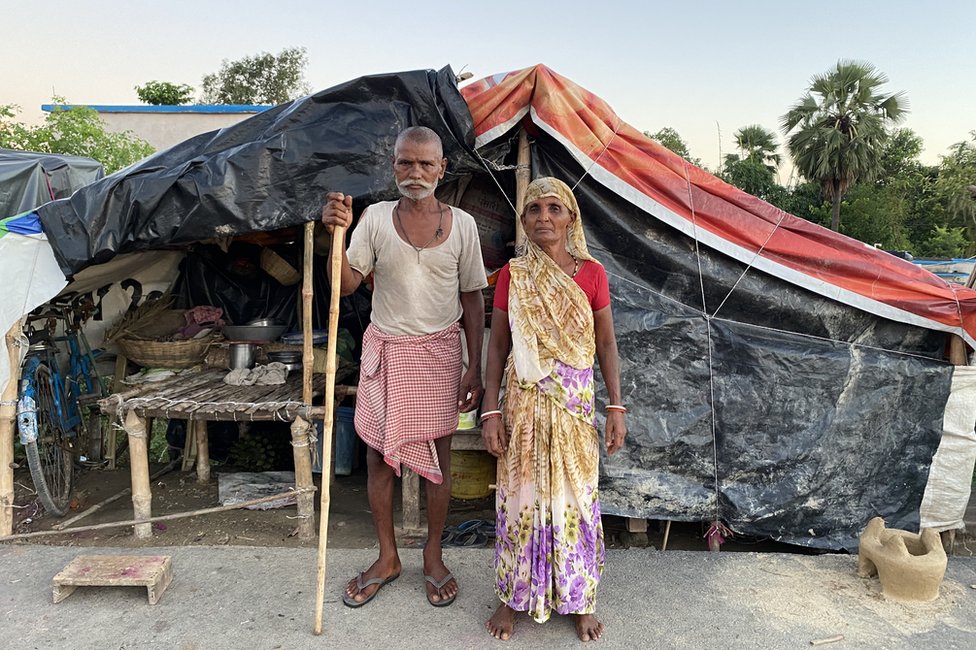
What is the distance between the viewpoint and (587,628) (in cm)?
254

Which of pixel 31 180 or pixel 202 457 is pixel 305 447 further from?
pixel 31 180

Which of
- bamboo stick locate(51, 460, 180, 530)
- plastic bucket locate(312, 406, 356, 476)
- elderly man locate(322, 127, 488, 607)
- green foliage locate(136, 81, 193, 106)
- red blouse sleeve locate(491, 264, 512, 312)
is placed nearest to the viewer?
red blouse sleeve locate(491, 264, 512, 312)

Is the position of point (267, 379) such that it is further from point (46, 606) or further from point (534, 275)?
point (534, 275)

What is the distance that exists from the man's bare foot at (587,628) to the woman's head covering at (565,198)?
1487 mm

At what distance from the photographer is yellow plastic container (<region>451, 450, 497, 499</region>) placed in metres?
4.13

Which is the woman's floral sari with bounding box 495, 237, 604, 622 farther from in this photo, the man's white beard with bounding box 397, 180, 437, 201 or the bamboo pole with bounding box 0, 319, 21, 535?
the bamboo pole with bounding box 0, 319, 21, 535

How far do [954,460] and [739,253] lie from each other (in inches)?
66.7

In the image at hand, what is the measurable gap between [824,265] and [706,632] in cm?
208

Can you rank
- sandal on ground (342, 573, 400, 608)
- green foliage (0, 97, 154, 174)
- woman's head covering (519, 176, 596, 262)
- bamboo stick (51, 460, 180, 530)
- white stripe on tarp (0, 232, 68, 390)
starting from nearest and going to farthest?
woman's head covering (519, 176, 596, 262) → sandal on ground (342, 573, 400, 608) → white stripe on tarp (0, 232, 68, 390) → bamboo stick (51, 460, 180, 530) → green foliage (0, 97, 154, 174)

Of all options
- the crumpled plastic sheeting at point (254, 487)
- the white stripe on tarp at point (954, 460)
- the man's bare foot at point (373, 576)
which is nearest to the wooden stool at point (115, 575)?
the man's bare foot at point (373, 576)

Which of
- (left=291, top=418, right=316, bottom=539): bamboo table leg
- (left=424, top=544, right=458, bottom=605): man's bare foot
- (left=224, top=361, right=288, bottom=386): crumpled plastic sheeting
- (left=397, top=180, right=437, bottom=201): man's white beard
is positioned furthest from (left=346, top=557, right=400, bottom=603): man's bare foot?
(left=224, top=361, right=288, bottom=386): crumpled plastic sheeting

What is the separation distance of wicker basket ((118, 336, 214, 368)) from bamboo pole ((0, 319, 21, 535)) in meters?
1.05

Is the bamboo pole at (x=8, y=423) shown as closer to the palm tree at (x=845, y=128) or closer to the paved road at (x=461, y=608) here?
the paved road at (x=461, y=608)

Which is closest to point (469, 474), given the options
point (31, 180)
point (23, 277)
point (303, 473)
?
point (303, 473)
